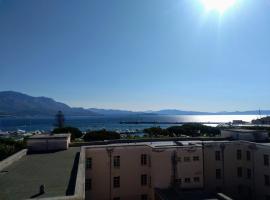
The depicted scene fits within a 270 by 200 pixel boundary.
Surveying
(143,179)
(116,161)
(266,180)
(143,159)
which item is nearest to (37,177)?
(116,161)

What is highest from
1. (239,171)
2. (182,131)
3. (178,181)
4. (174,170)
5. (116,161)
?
(182,131)

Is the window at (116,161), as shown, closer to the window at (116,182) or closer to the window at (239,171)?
the window at (116,182)

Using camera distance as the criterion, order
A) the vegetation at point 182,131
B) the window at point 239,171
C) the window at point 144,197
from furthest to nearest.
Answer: the vegetation at point 182,131 < the window at point 239,171 < the window at point 144,197

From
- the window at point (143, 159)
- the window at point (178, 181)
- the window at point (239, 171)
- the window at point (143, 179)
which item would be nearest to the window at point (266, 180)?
the window at point (239, 171)

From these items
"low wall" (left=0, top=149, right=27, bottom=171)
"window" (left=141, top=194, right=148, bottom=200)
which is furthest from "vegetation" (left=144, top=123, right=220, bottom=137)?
"low wall" (left=0, top=149, right=27, bottom=171)

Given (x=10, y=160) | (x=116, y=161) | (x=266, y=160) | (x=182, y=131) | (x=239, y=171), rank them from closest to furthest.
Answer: (x=10, y=160) → (x=116, y=161) → (x=266, y=160) → (x=239, y=171) → (x=182, y=131)

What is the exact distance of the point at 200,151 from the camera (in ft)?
105

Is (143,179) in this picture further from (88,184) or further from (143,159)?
(88,184)

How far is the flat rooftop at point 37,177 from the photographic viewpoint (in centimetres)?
1353

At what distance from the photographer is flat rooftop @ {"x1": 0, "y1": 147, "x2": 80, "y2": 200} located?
44.4 feet

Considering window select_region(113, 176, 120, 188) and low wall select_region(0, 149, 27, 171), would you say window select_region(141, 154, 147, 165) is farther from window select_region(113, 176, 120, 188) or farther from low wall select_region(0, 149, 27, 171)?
low wall select_region(0, 149, 27, 171)

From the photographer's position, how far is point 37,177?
669 inches

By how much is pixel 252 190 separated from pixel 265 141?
26.3ft

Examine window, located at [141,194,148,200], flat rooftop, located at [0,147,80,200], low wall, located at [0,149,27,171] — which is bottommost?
window, located at [141,194,148,200]
